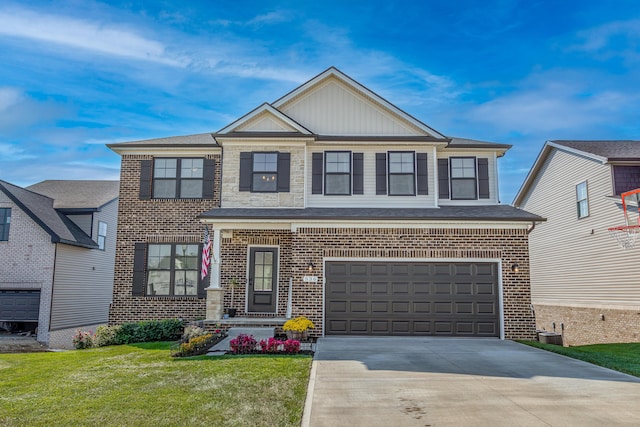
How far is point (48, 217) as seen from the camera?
733 inches

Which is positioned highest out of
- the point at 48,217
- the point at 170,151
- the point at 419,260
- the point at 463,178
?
the point at 170,151

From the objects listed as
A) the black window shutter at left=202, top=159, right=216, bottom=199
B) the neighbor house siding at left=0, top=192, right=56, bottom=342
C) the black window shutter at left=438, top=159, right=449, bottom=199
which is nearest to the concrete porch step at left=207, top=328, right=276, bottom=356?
the black window shutter at left=202, top=159, right=216, bottom=199

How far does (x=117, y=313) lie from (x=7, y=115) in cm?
1480

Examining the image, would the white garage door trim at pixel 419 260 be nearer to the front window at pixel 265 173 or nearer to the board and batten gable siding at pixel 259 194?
the board and batten gable siding at pixel 259 194

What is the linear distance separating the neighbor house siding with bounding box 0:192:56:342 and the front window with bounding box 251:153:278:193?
28.9ft

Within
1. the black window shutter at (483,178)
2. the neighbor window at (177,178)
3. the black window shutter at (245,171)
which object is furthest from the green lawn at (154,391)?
the black window shutter at (483,178)

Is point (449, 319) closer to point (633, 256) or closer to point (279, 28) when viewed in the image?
point (633, 256)

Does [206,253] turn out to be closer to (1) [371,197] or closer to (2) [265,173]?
(2) [265,173]

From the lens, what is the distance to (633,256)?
54.2ft

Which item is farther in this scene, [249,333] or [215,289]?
[215,289]

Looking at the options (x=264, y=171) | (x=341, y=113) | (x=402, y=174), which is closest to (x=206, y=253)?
(x=264, y=171)

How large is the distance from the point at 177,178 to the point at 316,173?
16.0 ft

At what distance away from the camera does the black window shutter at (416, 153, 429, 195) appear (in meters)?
15.4

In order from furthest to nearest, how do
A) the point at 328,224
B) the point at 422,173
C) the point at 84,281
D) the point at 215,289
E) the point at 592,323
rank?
1. the point at 84,281
2. the point at 592,323
3. the point at 422,173
4. the point at 328,224
5. the point at 215,289
